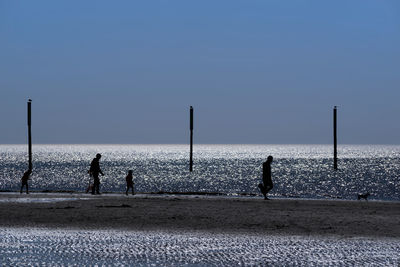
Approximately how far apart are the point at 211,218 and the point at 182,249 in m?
5.56

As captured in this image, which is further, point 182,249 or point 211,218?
point 211,218

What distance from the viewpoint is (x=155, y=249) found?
39.4ft

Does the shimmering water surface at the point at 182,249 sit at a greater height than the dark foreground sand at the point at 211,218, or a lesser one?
greater

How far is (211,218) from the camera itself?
57.5ft

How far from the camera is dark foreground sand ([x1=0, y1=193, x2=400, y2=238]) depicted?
1537 cm

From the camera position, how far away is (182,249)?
1199cm

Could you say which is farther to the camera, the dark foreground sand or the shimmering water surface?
the dark foreground sand

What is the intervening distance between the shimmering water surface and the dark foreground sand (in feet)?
4.12

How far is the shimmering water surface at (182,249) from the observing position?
10641mm

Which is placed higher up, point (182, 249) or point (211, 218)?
point (182, 249)

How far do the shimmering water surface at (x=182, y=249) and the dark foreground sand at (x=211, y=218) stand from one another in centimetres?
125

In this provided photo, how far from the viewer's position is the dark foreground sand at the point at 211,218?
15367 mm

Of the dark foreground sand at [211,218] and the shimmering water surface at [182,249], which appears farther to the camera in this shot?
the dark foreground sand at [211,218]

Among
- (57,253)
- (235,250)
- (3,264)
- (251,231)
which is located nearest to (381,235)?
(251,231)
